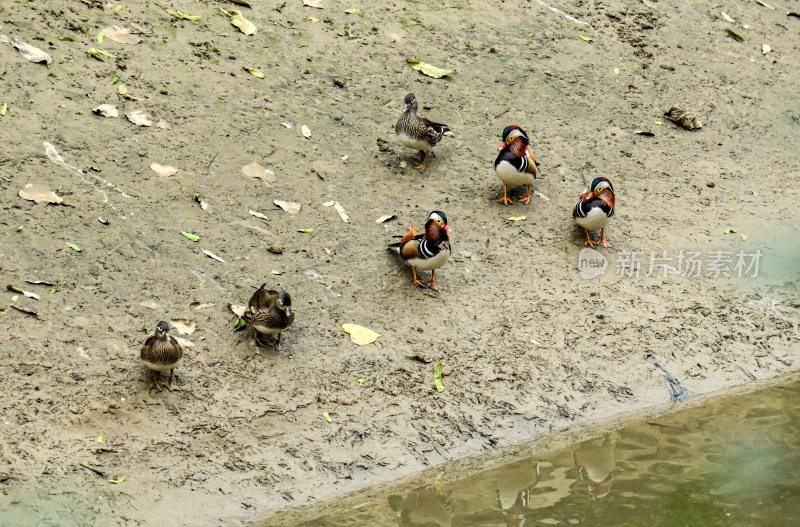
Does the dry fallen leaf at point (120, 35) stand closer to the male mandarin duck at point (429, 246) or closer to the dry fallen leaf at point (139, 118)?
the dry fallen leaf at point (139, 118)

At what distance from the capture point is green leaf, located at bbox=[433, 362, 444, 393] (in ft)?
28.0

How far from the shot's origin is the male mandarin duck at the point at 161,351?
769 cm

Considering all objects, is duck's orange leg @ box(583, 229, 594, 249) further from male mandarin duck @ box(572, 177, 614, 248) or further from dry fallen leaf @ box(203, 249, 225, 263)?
dry fallen leaf @ box(203, 249, 225, 263)

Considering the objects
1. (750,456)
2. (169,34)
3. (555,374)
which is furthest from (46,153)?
(750,456)

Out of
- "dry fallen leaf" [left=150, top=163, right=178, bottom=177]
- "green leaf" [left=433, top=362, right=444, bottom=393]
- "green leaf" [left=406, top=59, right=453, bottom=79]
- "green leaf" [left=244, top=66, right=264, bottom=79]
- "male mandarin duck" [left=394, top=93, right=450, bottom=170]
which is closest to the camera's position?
"green leaf" [left=433, top=362, right=444, bottom=393]

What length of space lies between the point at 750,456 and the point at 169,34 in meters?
6.97

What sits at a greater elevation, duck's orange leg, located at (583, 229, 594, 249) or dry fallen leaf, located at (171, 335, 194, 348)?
duck's orange leg, located at (583, 229, 594, 249)

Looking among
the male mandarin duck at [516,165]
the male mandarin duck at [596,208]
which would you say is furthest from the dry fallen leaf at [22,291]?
the male mandarin duck at [596,208]

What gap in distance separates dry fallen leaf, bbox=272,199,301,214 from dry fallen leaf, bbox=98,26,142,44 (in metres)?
2.55

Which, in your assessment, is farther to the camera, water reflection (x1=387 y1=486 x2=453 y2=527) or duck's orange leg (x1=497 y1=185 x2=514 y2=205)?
duck's orange leg (x1=497 y1=185 x2=514 y2=205)

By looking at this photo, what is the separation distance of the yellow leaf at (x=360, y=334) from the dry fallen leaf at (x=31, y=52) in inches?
163

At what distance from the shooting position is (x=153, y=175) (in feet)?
32.0

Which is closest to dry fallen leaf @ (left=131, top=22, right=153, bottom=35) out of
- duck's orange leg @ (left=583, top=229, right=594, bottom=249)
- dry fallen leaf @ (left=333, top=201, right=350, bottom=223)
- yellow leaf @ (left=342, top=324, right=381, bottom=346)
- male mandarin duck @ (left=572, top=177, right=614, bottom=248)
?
dry fallen leaf @ (left=333, top=201, right=350, bottom=223)

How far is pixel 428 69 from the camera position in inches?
474
